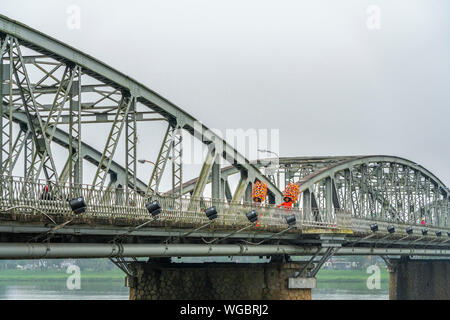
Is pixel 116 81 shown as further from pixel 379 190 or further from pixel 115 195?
pixel 379 190

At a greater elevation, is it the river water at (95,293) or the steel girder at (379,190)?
the steel girder at (379,190)

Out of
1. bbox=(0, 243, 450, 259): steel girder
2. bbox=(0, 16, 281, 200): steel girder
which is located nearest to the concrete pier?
bbox=(0, 243, 450, 259): steel girder

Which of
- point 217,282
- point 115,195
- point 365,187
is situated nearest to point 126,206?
point 115,195

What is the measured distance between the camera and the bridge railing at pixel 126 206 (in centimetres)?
3122

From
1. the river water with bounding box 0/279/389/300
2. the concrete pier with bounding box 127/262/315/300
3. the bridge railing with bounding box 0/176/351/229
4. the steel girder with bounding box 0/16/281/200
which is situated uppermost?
the steel girder with bounding box 0/16/281/200

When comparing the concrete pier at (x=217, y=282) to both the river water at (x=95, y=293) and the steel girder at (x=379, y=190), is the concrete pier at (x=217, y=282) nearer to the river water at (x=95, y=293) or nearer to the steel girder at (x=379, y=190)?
the steel girder at (x=379, y=190)

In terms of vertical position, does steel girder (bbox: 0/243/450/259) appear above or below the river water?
above

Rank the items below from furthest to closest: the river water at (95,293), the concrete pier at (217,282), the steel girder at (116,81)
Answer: the river water at (95,293) < the concrete pier at (217,282) < the steel girder at (116,81)

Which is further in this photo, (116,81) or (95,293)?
(95,293)

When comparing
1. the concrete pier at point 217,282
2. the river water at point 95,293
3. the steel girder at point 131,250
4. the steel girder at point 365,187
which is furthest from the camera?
the river water at point 95,293

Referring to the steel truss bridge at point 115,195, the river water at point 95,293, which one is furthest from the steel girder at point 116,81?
the river water at point 95,293

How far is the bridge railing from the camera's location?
3122cm

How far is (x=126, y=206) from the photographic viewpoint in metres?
37.1

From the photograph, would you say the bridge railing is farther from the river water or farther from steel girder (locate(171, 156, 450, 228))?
the river water
